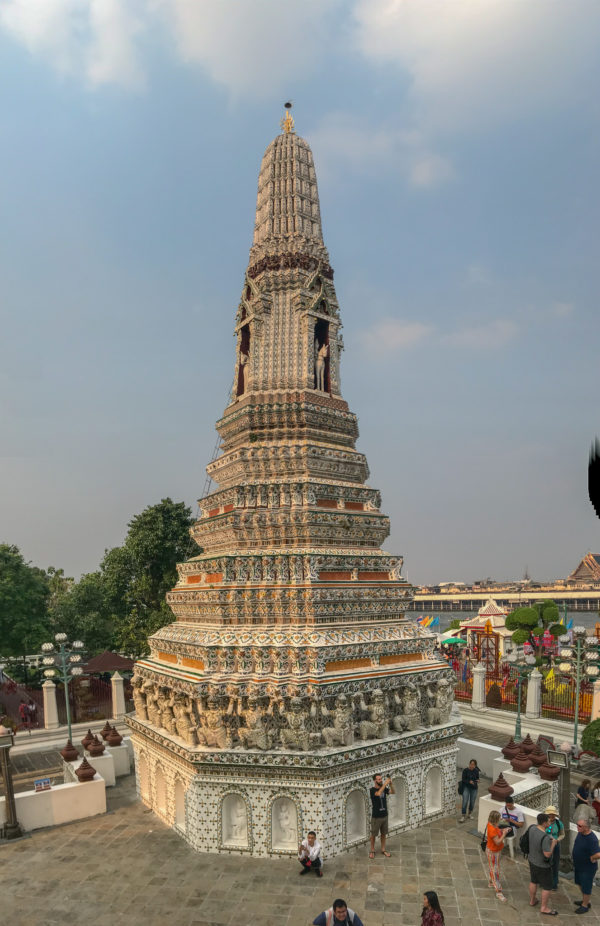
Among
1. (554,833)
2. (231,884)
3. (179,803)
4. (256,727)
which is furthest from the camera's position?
(179,803)

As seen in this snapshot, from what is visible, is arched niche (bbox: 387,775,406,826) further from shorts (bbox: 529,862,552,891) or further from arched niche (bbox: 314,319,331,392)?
arched niche (bbox: 314,319,331,392)

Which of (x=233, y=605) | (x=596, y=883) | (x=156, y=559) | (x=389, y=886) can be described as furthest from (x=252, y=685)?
(x=156, y=559)

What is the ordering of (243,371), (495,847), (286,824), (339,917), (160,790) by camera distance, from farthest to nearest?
(243,371), (160,790), (286,824), (495,847), (339,917)

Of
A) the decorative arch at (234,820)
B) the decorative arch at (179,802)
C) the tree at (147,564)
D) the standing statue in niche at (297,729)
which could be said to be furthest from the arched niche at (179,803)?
the tree at (147,564)

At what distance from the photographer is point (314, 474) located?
1550 centimetres

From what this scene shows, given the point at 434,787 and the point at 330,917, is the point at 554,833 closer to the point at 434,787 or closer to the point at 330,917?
the point at 434,787

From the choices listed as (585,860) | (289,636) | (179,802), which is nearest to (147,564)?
(179,802)

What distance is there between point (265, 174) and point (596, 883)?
812 inches

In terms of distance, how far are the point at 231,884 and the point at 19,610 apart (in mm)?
22612

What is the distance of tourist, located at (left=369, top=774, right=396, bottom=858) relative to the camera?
11.5 meters

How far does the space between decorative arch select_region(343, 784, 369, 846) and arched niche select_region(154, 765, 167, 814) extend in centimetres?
450

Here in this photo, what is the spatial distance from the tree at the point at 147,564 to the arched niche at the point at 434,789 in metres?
19.7

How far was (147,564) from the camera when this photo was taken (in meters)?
32.0

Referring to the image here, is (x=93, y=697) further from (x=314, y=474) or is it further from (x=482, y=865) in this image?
(x=482, y=865)
